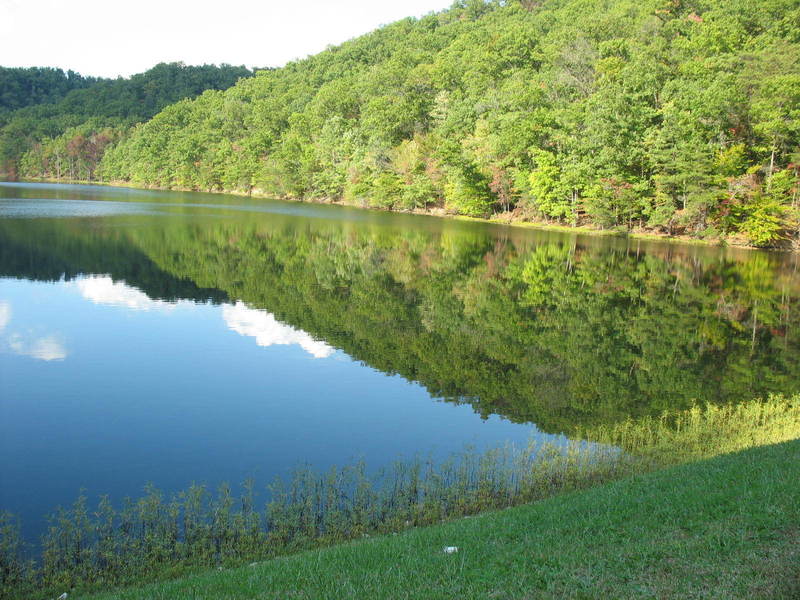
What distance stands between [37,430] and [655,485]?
11.0m

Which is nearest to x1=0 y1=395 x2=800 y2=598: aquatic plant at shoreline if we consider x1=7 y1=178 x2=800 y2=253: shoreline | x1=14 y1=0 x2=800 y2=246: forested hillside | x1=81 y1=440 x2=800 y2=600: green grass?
x1=81 y1=440 x2=800 y2=600: green grass

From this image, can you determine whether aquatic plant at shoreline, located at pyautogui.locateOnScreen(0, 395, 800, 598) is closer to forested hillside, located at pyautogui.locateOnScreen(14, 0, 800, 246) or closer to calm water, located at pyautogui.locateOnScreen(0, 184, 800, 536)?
calm water, located at pyautogui.locateOnScreen(0, 184, 800, 536)

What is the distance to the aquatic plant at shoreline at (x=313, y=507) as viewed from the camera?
777 cm

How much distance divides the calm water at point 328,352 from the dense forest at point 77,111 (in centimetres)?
12632

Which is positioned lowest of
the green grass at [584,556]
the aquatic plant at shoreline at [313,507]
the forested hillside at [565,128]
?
the aquatic plant at shoreline at [313,507]

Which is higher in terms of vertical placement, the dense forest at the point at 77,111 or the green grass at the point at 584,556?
the dense forest at the point at 77,111

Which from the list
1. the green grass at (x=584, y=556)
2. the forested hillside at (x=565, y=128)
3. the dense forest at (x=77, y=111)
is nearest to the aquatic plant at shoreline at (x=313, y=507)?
the green grass at (x=584, y=556)

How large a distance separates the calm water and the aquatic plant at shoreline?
3.35 feet

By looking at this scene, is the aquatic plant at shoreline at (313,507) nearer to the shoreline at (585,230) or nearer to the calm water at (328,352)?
the calm water at (328,352)

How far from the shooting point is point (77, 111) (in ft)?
575

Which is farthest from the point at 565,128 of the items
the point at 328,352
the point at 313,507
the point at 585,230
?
the point at 313,507

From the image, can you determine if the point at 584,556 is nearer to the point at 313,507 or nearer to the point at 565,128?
the point at 313,507

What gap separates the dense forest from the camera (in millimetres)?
150000

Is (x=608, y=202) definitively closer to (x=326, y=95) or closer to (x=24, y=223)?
(x=24, y=223)
